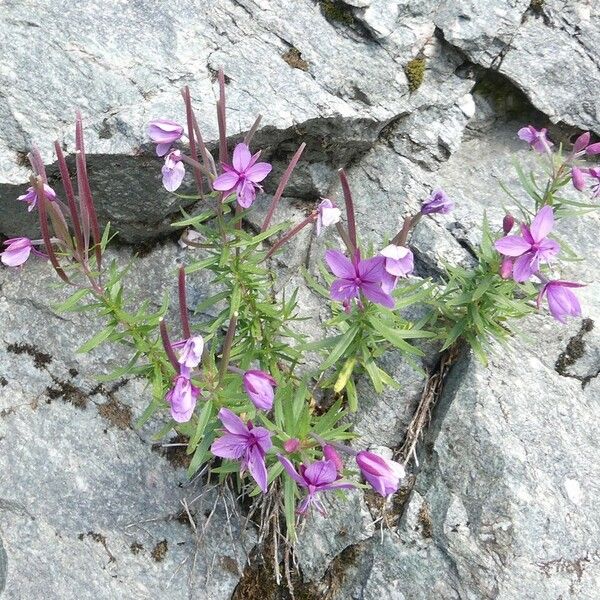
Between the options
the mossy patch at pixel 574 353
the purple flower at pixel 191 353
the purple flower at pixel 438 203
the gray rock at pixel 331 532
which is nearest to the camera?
the purple flower at pixel 191 353

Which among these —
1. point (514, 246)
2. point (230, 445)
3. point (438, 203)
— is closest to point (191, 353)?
point (230, 445)

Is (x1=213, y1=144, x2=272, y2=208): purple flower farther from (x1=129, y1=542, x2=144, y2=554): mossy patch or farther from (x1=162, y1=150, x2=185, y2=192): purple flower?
(x1=129, y1=542, x2=144, y2=554): mossy patch

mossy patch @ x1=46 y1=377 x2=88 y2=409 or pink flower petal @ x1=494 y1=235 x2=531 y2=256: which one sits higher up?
pink flower petal @ x1=494 y1=235 x2=531 y2=256

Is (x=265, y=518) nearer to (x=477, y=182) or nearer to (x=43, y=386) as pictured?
(x=43, y=386)

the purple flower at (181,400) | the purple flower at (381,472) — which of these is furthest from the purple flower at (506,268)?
the purple flower at (181,400)

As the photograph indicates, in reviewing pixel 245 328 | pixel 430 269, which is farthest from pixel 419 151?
pixel 245 328

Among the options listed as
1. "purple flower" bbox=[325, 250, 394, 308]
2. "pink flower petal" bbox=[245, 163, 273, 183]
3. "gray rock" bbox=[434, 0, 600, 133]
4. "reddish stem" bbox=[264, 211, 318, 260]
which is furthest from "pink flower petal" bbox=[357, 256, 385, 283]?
"gray rock" bbox=[434, 0, 600, 133]

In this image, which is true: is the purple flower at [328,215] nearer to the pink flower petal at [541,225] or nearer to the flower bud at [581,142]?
the pink flower petal at [541,225]
